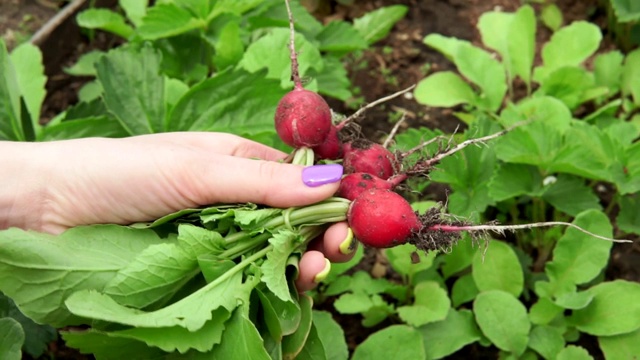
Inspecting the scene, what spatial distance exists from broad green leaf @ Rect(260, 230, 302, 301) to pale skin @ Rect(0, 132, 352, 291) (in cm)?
7

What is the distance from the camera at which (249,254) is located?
4.67 ft

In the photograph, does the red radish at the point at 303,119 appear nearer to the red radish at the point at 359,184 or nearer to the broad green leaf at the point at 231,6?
the red radish at the point at 359,184

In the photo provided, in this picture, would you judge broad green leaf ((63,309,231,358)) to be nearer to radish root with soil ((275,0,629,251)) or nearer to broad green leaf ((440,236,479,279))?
radish root with soil ((275,0,629,251))

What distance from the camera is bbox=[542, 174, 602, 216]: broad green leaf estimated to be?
1.91 metres

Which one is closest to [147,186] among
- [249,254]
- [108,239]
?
[108,239]

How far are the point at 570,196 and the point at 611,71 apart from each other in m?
0.76

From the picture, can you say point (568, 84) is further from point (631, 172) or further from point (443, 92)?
point (631, 172)

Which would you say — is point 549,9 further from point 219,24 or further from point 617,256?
point 219,24

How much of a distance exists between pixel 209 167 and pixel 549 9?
2101mm

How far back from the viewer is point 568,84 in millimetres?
2271

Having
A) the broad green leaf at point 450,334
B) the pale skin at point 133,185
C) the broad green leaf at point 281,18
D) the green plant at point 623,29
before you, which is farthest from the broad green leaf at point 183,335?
the green plant at point 623,29

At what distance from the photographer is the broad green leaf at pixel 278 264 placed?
1.25m

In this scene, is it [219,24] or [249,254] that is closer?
[249,254]

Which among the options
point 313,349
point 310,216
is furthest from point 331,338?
point 310,216
